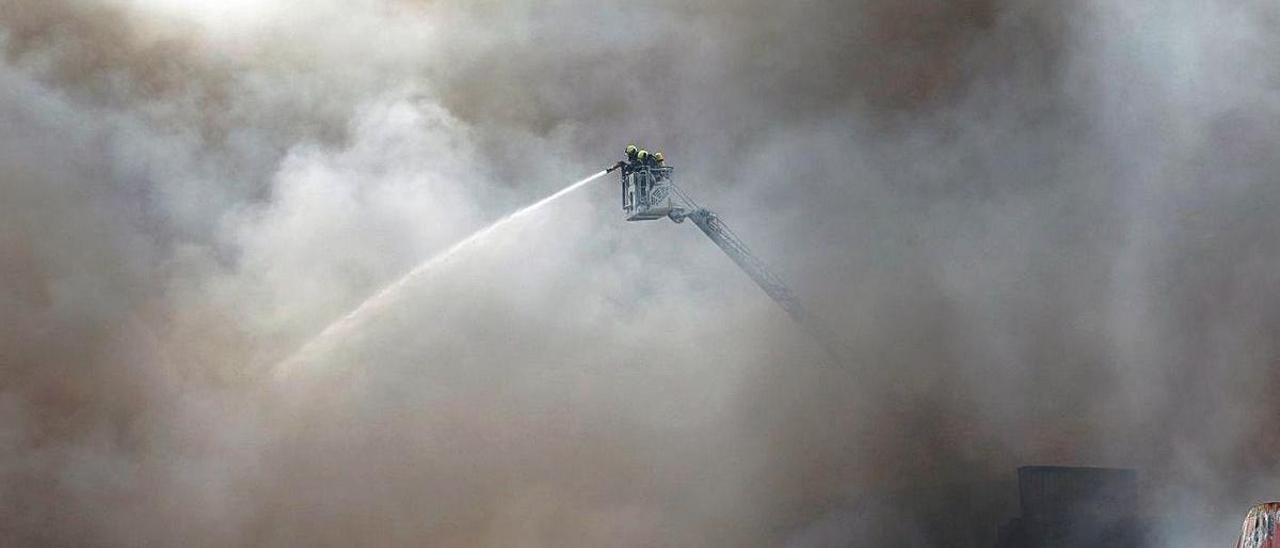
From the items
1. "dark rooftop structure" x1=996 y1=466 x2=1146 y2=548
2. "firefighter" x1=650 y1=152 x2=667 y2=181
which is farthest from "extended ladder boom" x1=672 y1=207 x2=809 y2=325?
"dark rooftop structure" x1=996 y1=466 x2=1146 y2=548

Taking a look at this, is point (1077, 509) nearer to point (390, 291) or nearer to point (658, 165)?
point (658, 165)

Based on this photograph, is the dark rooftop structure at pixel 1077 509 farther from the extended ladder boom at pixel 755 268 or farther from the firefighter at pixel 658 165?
the firefighter at pixel 658 165

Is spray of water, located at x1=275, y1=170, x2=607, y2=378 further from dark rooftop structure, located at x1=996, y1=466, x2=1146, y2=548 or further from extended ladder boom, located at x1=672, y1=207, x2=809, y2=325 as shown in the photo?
dark rooftop structure, located at x1=996, y1=466, x2=1146, y2=548

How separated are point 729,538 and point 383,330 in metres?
7.72

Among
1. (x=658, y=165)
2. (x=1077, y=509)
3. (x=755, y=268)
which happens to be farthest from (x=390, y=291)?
(x=1077, y=509)

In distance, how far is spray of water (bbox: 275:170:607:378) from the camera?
89.4 feet

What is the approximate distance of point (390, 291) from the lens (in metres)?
28.5

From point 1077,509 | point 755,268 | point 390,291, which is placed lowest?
point 1077,509

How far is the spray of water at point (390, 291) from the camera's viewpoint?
89.4 feet

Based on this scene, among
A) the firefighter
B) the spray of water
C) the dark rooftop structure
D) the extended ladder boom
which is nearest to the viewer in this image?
the firefighter

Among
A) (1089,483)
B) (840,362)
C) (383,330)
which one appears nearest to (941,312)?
(840,362)

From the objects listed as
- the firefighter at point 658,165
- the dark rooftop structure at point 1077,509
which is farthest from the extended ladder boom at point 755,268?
the dark rooftop structure at point 1077,509

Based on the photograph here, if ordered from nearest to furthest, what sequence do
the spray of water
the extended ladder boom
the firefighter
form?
the firefighter < the spray of water < the extended ladder boom

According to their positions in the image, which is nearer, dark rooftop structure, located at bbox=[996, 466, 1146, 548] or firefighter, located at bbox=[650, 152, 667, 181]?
firefighter, located at bbox=[650, 152, 667, 181]
